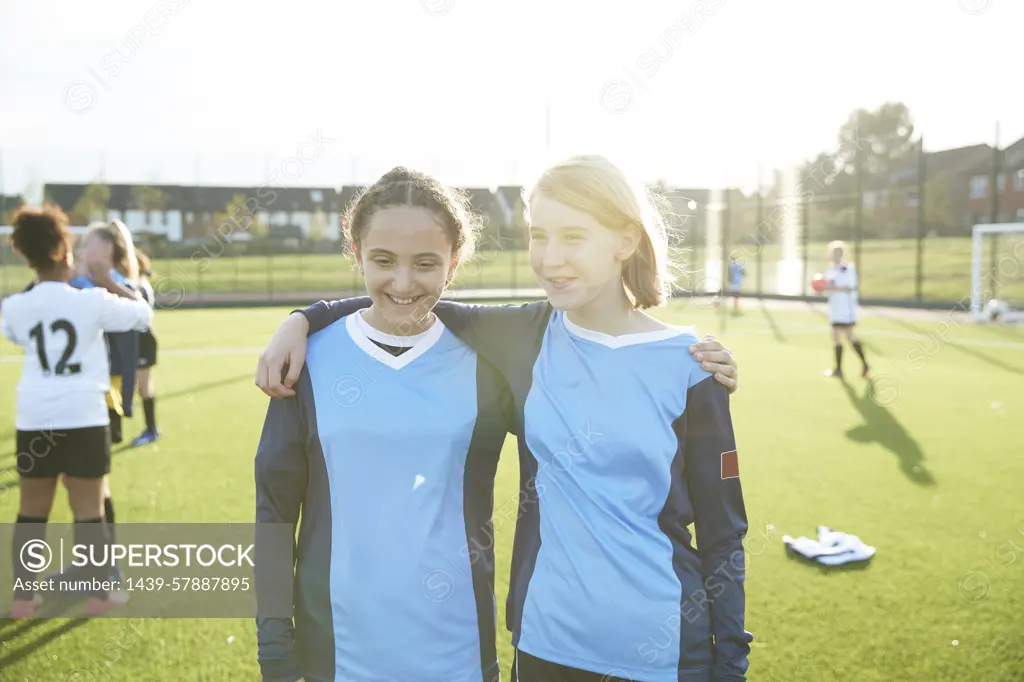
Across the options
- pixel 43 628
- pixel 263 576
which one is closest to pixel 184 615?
pixel 43 628

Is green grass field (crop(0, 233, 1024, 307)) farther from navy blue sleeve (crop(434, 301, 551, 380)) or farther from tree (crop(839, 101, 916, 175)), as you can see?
navy blue sleeve (crop(434, 301, 551, 380))

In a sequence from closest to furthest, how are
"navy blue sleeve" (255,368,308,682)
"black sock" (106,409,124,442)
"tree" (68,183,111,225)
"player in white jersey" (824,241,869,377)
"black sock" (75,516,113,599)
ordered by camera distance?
"navy blue sleeve" (255,368,308,682)
"black sock" (75,516,113,599)
"black sock" (106,409,124,442)
"player in white jersey" (824,241,869,377)
"tree" (68,183,111,225)

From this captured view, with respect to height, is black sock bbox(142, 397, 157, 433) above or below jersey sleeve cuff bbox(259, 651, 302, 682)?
below

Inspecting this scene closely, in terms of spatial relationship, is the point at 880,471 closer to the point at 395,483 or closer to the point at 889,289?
the point at 395,483

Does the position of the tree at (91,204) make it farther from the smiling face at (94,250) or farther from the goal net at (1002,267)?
the smiling face at (94,250)

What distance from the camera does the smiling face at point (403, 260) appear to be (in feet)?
6.91

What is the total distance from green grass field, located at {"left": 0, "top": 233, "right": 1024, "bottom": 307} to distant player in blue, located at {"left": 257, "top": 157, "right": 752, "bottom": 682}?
26.4 metres

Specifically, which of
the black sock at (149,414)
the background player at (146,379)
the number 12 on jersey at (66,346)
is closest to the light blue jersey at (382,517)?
the number 12 on jersey at (66,346)

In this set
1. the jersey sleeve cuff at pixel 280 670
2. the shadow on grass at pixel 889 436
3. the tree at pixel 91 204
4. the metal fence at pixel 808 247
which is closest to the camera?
the jersey sleeve cuff at pixel 280 670

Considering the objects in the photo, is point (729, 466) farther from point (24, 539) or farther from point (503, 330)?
point (24, 539)

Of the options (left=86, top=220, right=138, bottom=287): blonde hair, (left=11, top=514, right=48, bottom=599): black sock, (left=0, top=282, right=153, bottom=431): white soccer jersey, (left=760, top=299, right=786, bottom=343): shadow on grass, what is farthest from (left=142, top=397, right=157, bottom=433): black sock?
(left=760, top=299, right=786, bottom=343): shadow on grass

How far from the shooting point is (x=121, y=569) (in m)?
5.14

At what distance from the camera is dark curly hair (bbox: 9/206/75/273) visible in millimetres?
4281

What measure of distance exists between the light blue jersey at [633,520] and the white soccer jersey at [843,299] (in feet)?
37.8
